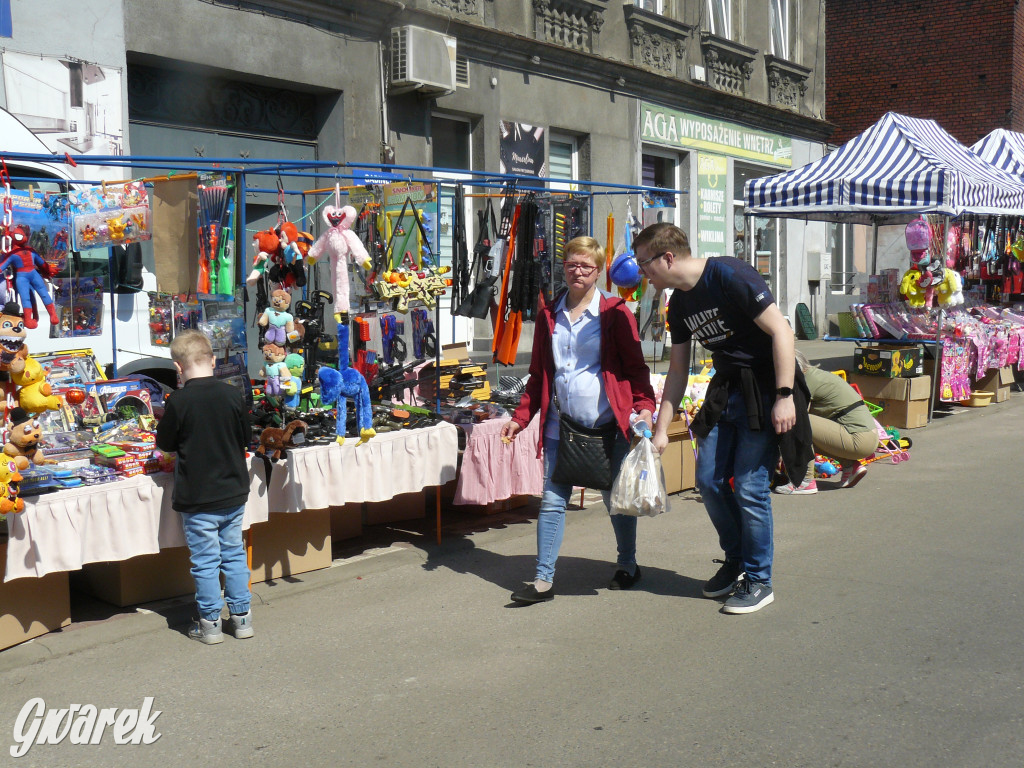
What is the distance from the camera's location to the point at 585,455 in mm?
5062

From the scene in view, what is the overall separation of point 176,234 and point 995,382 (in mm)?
10449

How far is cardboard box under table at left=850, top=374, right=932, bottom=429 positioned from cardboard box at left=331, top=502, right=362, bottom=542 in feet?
21.4

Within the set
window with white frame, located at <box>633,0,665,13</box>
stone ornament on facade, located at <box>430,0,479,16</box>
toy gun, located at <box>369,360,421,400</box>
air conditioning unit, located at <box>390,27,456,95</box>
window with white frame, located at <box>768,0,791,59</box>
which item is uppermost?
window with white frame, located at <box>768,0,791,59</box>

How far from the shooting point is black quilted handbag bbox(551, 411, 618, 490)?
5.06 m

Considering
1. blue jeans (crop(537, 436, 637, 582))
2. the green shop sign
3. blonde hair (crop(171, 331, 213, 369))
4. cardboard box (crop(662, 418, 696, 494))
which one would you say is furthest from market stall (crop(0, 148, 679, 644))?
the green shop sign

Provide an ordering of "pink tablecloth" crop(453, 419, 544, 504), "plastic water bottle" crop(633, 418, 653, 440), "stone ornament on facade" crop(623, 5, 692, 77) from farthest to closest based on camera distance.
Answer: "stone ornament on facade" crop(623, 5, 692, 77)
"pink tablecloth" crop(453, 419, 544, 504)
"plastic water bottle" crop(633, 418, 653, 440)

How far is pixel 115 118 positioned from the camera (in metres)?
9.64

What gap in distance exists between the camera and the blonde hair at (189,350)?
4.72 m

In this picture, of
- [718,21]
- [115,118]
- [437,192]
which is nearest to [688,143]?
[718,21]

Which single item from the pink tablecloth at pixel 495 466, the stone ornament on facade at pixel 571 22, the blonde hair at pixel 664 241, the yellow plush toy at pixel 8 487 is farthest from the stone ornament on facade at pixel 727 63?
the yellow plush toy at pixel 8 487

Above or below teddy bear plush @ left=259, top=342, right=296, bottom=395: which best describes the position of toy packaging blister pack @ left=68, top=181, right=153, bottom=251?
above

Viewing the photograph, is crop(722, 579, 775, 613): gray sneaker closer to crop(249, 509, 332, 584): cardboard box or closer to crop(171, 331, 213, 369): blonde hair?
crop(249, 509, 332, 584): cardboard box

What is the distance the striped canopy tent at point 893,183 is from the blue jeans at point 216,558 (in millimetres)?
8071

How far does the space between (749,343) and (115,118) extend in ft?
24.2
